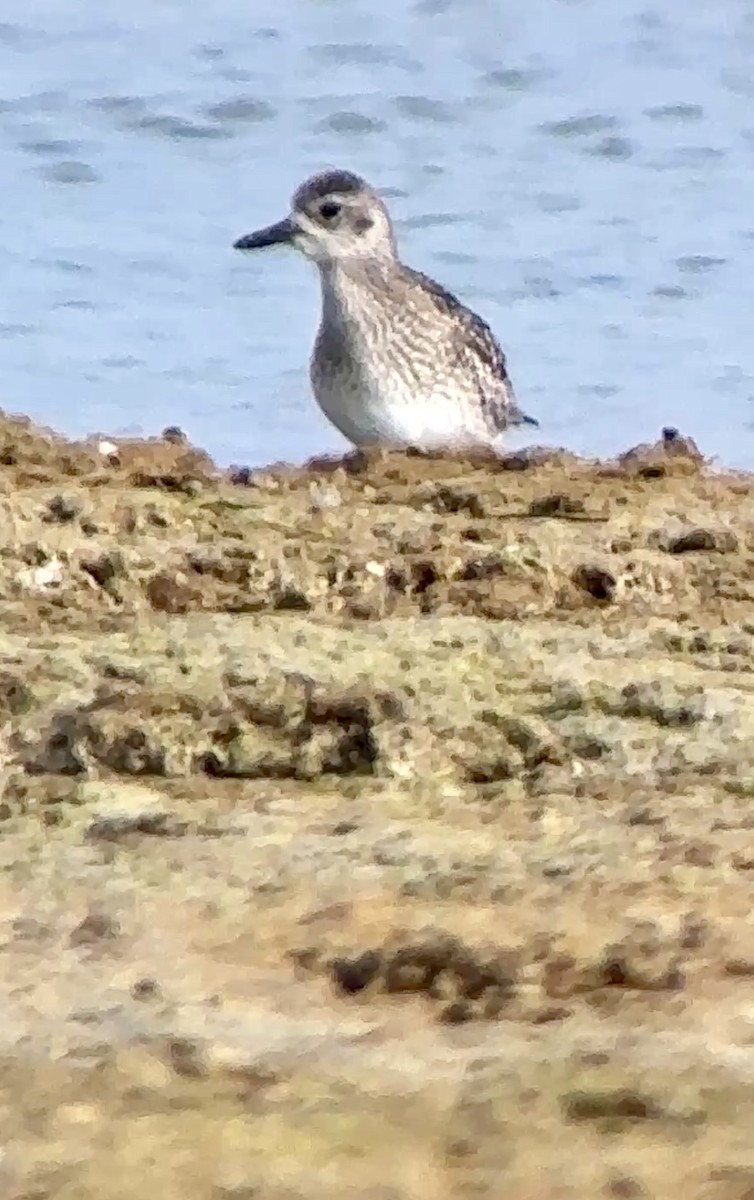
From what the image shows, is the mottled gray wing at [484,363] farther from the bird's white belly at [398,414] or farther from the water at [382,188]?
the water at [382,188]

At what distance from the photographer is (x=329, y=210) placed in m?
8.49

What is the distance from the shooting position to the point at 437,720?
431 cm

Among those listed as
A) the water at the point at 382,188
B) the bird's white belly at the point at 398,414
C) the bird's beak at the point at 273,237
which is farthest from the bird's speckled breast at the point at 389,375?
the water at the point at 382,188

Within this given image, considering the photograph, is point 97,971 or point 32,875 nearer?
point 97,971

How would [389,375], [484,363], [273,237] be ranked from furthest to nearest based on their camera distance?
[273,237] → [484,363] → [389,375]

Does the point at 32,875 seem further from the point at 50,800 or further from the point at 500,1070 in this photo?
the point at 500,1070

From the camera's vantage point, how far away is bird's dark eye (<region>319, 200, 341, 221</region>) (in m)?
8.48

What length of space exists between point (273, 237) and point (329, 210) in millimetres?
192

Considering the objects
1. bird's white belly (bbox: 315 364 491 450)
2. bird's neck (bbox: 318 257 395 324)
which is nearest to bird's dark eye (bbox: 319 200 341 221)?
bird's neck (bbox: 318 257 395 324)

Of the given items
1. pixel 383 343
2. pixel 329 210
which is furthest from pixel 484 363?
pixel 329 210

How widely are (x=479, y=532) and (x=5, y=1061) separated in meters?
2.71

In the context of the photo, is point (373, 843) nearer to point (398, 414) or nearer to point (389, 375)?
point (398, 414)

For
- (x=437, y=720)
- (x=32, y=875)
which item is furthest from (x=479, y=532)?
(x=32, y=875)

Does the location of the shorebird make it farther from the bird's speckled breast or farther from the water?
the water
